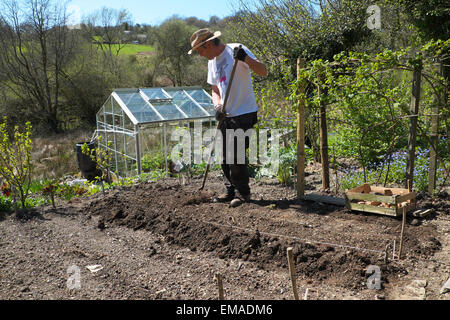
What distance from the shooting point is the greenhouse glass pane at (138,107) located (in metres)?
9.12

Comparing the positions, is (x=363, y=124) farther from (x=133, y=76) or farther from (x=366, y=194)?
(x=133, y=76)

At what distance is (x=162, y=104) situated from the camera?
9.86 m

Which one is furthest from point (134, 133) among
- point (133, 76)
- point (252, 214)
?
point (133, 76)

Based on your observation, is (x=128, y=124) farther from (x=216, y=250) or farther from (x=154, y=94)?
(x=216, y=250)

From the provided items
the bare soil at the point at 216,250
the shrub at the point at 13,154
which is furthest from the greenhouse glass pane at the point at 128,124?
the bare soil at the point at 216,250

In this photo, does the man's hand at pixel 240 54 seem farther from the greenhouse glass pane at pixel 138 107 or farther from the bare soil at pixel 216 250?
the greenhouse glass pane at pixel 138 107

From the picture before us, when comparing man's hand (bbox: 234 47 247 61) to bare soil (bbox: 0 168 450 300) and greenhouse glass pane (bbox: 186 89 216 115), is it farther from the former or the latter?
greenhouse glass pane (bbox: 186 89 216 115)

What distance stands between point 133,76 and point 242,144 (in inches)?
735

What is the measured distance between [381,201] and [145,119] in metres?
6.58

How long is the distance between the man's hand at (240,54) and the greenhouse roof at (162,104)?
16.8ft

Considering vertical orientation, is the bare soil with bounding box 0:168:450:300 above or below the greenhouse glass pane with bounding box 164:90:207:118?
below

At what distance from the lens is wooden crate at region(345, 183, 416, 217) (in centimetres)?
360

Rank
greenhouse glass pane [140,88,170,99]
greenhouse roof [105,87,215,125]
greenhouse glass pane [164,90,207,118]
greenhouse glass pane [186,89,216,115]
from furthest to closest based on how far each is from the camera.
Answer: greenhouse glass pane [186,89,216,115], greenhouse glass pane [164,90,207,118], greenhouse glass pane [140,88,170,99], greenhouse roof [105,87,215,125]

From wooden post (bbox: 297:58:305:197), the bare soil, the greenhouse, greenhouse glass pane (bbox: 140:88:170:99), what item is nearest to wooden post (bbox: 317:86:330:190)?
wooden post (bbox: 297:58:305:197)
